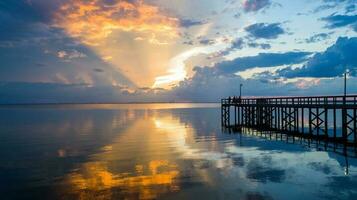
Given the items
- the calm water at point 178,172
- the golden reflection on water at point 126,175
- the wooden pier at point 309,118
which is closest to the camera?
the calm water at point 178,172

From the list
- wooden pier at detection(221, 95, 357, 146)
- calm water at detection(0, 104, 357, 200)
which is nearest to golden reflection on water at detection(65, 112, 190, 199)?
→ calm water at detection(0, 104, 357, 200)

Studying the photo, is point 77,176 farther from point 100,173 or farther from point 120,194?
point 120,194

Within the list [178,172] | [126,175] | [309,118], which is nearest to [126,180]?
[126,175]

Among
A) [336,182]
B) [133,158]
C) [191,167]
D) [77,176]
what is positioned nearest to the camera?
[336,182]

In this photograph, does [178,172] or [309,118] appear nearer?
[178,172]

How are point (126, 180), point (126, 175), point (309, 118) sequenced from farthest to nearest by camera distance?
point (309, 118)
point (126, 175)
point (126, 180)

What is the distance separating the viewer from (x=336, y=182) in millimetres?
18109

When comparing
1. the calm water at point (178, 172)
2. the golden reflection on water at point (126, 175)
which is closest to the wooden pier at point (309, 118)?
the calm water at point (178, 172)

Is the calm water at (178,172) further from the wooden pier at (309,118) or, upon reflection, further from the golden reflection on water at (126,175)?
the wooden pier at (309,118)

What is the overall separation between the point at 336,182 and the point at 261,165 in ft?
18.4

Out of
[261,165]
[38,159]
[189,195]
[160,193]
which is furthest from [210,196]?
[38,159]

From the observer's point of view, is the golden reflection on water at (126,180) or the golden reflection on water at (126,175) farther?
the golden reflection on water at (126,180)

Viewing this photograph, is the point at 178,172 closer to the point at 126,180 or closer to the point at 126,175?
the point at 126,175

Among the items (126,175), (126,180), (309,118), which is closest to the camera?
(126,180)
